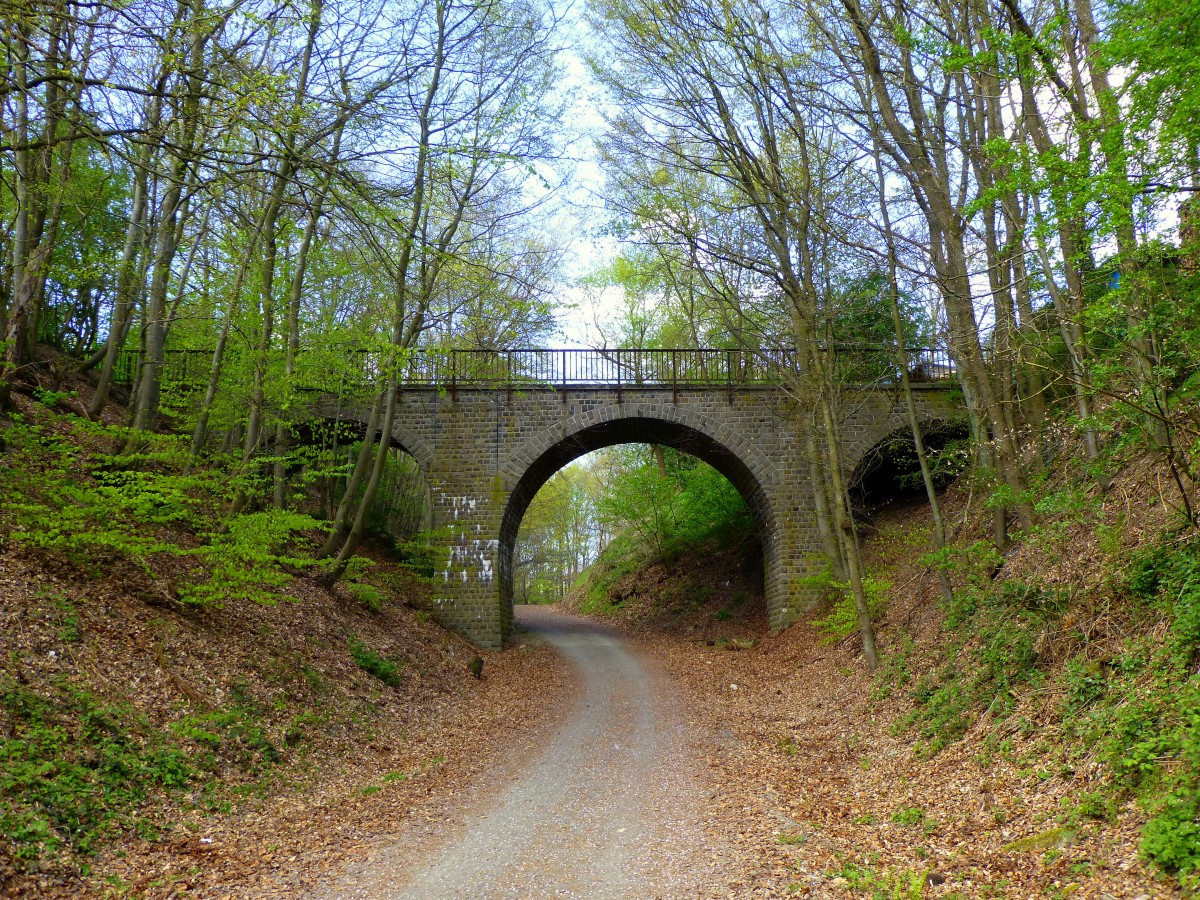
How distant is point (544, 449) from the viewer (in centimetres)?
1583

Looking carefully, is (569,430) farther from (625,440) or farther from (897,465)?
(897,465)

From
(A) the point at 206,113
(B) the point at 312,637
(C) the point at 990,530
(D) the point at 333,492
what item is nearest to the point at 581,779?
(B) the point at 312,637

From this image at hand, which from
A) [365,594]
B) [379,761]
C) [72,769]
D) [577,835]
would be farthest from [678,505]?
[72,769]

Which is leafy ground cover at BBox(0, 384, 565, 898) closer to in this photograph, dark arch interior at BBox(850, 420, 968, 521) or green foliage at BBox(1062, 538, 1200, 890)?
green foliage at BBox(1062, 538, 1200, 890)

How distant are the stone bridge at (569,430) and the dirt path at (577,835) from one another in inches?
274

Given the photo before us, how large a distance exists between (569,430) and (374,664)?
744 centimetres

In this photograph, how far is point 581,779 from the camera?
22.6ft

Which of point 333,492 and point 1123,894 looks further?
point 333,492

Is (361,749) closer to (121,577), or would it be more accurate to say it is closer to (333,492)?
(121,577)

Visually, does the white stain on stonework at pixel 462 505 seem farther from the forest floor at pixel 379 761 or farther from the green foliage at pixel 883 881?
the green foliage at pixel 883 881

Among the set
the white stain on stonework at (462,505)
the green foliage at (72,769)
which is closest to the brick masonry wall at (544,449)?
the white stain on stonework at (462,505)

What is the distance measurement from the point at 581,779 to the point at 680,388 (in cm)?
1034

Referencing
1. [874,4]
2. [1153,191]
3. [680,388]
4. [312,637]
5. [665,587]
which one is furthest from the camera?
[665,587]

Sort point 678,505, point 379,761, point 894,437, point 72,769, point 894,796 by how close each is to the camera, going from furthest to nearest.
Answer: point 678,505, point 894,437, point 379,761, point 894,796, point 72,769
